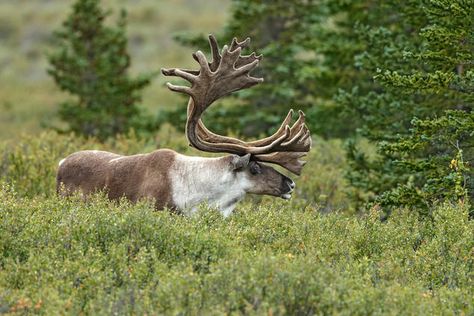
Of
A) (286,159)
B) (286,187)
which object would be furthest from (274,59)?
(286,187)

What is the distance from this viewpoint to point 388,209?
1177 centimetres

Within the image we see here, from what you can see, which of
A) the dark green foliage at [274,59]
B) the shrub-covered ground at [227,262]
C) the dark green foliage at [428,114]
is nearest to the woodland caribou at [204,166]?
the shrub-covered ground at [227,262]

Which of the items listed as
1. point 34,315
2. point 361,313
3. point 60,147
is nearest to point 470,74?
point 361,313

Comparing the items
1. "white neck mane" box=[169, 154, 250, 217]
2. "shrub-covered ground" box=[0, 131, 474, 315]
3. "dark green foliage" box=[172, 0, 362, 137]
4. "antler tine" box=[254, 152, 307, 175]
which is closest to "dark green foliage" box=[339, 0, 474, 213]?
"shrub-covered ground" box=[0, 131, 474, 315]

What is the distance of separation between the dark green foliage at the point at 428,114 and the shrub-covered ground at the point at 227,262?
0.52m

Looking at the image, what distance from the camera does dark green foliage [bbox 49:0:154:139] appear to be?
2133cm

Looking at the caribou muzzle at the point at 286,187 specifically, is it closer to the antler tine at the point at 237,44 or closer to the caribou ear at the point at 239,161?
the caribou ear at the point at 239,161

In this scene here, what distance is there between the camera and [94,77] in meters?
21.6

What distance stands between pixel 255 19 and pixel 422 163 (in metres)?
10.5

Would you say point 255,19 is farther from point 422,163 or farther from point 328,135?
point 422,163

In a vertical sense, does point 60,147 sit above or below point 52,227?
below

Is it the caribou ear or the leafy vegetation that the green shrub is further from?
the leafy vegetation

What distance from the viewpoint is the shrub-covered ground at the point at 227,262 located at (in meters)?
6.69

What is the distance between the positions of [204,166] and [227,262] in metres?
3.06
